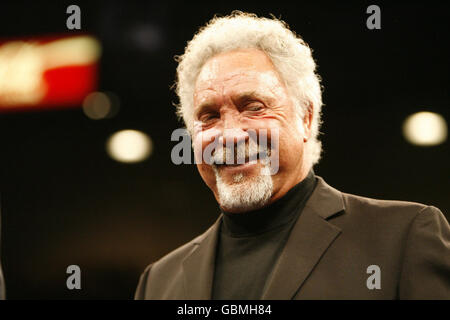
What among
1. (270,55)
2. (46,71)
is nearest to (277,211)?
(270,55)

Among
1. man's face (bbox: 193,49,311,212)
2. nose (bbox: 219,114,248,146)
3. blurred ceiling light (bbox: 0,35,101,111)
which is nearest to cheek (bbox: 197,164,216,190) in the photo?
man's face (bbox: 193,49,311,212)

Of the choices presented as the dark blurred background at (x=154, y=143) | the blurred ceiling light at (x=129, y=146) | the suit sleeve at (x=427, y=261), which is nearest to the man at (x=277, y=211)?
the suit sleeve at (x=427, y=261)

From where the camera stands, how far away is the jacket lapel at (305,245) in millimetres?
1196

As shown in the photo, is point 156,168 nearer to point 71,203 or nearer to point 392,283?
point 71,203

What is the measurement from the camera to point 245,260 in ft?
4.58

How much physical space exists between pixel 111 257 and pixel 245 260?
919 millimetres

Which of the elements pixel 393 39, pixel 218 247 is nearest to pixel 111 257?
pixel 218 247

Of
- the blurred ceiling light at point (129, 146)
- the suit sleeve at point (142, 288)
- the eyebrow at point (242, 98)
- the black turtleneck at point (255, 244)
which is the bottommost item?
the suit sleeve at point (142, 288)

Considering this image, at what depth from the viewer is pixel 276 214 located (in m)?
1.41

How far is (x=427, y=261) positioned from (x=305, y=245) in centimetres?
31

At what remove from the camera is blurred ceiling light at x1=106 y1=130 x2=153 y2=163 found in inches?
83.4

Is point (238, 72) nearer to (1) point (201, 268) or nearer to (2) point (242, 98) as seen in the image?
(2) point (242, 98)

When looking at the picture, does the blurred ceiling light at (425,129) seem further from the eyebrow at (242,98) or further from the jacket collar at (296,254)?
the eyebrow at (242,98)

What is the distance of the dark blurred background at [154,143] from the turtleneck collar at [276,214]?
1.33ft
